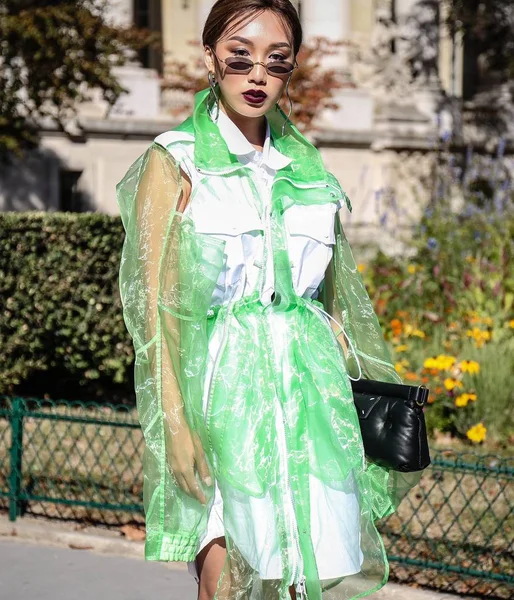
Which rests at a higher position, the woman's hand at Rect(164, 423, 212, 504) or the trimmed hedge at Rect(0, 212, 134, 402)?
the woman's hand at Rect(164, 423, 212, 504)

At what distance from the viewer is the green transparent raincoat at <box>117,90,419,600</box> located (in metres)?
2.50

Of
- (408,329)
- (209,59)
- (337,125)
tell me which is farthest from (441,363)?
(337,125)

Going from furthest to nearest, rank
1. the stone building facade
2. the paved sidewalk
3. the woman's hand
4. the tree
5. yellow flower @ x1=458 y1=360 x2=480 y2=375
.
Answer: the stone building facade, the tree, yellow flower @ x1=458 y1=360 x2=480 y2=375, the paved sidewalk, the woman's hand

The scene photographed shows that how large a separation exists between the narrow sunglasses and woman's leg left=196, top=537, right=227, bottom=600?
1.10m

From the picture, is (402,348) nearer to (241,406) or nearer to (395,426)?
(395,426)

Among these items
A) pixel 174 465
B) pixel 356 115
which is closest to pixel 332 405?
pixel 174 465

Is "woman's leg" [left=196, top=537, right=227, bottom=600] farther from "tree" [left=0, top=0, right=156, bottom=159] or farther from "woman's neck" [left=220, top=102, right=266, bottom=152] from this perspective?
"tree" [left=0, top=0, right=156, bottom=159]

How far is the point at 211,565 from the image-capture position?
100 inches

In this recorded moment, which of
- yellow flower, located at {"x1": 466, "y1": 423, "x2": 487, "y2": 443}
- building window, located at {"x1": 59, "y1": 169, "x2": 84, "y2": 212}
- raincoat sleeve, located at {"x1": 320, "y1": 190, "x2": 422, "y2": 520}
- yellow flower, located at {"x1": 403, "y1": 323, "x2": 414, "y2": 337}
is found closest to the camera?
raincoat sleeve, located at {"x1": 320, "y1": 190, "x2": 422, "y2": 520}

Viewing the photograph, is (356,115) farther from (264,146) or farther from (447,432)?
(264,146)

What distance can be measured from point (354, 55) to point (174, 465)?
1331 centimetres

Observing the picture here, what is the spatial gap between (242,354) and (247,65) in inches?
27.0

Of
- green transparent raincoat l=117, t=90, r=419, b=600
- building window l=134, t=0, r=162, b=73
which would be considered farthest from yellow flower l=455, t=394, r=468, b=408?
building window l=134, t=0, r=162, b=73

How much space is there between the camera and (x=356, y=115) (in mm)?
14750
